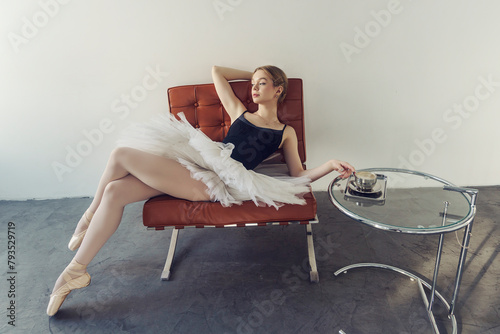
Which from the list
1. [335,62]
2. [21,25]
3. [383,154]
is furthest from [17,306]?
[383,154]

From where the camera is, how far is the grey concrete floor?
4.84 ft

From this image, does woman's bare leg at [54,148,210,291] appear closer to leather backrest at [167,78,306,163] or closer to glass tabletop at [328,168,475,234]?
leather backrest at [167,78,306,163]

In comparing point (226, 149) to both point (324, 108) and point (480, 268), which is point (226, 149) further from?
point (480, 268)

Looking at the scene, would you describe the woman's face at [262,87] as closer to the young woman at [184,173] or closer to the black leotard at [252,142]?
the young woman at [184,173]

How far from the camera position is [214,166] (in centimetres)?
168

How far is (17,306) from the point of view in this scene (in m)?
1.60
